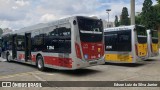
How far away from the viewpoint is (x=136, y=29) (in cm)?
1510

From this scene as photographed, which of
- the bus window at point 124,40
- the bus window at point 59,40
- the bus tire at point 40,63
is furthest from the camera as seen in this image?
the bus window at point 124,40

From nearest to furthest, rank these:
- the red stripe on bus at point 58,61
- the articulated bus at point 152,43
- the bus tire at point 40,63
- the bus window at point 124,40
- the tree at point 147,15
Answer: the red stripe on bus at point 58,61, the bus tire at point 40,63, the bus window at point 124,40, the articulated bus at point 152,43, the tree at point 147,15

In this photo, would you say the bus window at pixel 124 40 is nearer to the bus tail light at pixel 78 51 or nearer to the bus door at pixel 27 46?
the bus tail light at pixel 78 51

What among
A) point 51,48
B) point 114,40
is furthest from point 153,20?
point 51,48

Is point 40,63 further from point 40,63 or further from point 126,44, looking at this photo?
point 126,44

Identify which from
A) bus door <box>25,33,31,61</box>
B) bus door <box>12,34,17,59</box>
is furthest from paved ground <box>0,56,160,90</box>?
bus door <box>12,34,17,59</box>

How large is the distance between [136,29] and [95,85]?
7.26m

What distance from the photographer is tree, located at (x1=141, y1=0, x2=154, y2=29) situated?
49.6 metres

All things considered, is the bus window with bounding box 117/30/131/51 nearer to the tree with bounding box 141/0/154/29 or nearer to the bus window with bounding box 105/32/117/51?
the bus window with bounding box 105/32/117/51

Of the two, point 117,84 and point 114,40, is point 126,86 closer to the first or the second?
point 117,84

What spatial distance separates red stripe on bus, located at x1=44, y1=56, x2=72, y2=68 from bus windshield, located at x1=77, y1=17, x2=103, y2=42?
136cm

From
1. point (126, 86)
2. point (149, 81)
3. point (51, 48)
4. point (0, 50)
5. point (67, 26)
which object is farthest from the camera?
point (0, 50)

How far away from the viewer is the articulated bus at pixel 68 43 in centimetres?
1112

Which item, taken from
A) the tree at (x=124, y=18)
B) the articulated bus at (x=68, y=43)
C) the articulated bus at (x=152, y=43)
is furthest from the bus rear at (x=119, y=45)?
the tree at (x=124, y=18)
